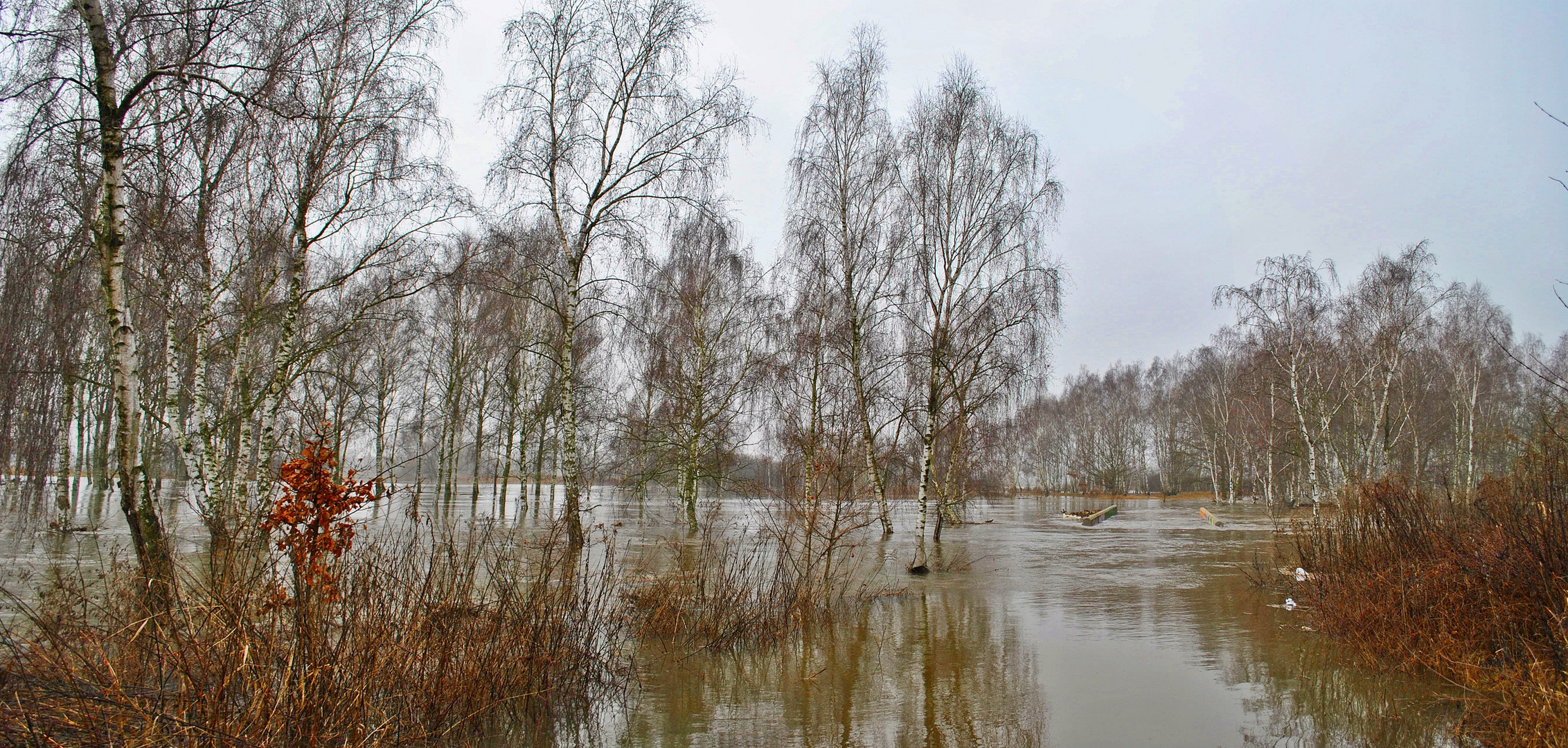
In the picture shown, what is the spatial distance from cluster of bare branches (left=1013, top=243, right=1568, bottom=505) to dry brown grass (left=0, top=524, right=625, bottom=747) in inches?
280

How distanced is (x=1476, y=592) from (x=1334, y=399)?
31.1 meters

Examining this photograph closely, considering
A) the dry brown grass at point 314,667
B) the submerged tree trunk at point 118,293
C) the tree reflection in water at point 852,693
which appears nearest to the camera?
the dry brown grass at point 314,667

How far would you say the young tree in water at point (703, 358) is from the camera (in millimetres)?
21906

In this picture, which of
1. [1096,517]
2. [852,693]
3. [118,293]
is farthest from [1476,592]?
[1096,517]

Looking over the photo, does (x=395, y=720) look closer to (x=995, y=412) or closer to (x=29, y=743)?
(x=29, y=743)

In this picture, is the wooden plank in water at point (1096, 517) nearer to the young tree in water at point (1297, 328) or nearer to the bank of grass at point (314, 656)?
the young tree in water at point (1297, 328)

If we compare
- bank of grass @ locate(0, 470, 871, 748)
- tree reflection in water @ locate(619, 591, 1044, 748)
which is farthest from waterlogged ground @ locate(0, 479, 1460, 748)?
bank of grass @ locate(0, 470, 871, 748)

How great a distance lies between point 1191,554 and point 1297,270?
457 inches

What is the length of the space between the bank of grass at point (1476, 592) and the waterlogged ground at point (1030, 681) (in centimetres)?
35

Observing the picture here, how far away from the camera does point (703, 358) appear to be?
23594 mm

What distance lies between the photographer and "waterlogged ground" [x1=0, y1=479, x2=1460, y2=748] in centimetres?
591

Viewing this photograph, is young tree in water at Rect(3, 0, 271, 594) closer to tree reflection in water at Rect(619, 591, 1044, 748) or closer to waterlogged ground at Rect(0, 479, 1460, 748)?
waterlogged ground at Rect(0, 479, 1460, 748)

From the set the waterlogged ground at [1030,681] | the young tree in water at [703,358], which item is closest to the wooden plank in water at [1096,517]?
Result: the young tree in water at [703,358]

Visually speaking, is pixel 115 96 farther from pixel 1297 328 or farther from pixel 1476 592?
pixel 1297 328
